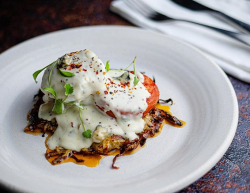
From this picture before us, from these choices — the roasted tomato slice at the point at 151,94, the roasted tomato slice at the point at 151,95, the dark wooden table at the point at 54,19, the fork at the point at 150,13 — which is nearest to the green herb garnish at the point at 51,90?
the roasted tomato slice at the point at 151,95

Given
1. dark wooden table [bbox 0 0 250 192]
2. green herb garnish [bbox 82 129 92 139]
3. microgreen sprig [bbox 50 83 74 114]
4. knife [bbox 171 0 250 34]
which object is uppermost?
knife [bbox 171 0 250 34]

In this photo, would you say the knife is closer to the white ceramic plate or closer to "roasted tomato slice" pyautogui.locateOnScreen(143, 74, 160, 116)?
the white ceramic plate

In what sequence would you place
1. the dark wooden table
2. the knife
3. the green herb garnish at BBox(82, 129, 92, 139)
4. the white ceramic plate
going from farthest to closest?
the knife < the dark wooden table < the green herb garnish at BBox(82, 129, 92, 139) < the white ceramic plate

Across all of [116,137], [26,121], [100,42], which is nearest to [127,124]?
[116,137]

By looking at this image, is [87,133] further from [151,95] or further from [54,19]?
[54,19]

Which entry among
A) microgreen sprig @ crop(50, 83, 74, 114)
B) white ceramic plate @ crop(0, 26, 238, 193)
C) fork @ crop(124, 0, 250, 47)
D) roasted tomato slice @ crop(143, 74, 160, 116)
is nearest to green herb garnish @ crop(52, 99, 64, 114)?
microgreen sprig @ crop(50, 83, 74, 114)

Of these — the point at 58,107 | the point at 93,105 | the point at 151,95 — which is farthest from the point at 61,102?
the point at 151,95

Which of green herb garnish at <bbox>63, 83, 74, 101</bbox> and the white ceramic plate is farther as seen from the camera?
green herb garnish at <bbox>63, 83, 74, 101</bbox>
